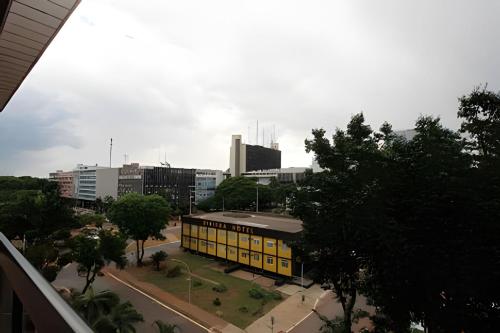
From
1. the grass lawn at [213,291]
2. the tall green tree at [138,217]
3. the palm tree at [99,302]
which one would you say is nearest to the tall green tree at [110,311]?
the palm tree at [99,302]

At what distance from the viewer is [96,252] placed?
1366 centimetres

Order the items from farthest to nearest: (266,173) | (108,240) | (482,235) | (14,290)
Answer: (266,173) < (108,240) < (482,235) < (14,290)

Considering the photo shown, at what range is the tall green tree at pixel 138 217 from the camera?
20594mm

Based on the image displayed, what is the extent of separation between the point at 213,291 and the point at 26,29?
53.0ft

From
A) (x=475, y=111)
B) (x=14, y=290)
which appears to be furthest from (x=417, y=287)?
(x=14, y=290)

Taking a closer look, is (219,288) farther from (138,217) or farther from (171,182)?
(171,182)

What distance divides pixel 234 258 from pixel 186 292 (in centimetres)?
536

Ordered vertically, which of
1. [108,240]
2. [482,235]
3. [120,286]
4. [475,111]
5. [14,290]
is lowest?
[120,286]

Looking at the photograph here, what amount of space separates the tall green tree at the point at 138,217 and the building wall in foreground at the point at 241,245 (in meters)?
3.16

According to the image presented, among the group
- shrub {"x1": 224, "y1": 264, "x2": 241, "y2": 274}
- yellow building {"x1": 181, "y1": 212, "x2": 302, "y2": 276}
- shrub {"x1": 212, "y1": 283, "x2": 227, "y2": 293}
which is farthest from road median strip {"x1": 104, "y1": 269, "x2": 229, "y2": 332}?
yellow building {"x1": 181, "y1": 212, "x2": 302, "y2": 276}

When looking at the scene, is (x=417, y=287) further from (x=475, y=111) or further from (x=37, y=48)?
(x=37, y=48)

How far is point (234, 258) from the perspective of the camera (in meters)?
20.9

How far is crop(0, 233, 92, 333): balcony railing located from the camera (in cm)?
74

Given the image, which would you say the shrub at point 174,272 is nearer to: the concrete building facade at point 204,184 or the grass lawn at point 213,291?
the grass lawn at point 213,291
